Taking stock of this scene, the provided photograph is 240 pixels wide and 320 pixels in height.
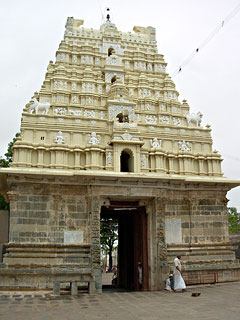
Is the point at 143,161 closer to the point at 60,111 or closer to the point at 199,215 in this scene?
the point at 199,215

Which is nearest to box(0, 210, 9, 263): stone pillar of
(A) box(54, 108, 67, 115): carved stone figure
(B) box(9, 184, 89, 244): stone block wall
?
(B) box(9, 184, 89, 244): stone block wall

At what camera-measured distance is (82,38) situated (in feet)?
75.7

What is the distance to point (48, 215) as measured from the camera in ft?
50.3

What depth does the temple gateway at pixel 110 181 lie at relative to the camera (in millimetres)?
14938

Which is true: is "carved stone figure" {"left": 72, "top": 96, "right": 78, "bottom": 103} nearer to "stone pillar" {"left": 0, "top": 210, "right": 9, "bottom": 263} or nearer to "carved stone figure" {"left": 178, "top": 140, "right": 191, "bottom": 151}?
"carved stone figure" {"left": 178, "top": 140, "right": 191, "bottom": 151}

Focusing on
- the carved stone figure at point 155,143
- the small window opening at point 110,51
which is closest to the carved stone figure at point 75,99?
the carved stone figure at point 155,143

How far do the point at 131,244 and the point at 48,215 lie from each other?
7286 millimetres

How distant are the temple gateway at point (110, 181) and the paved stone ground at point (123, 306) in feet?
5.24

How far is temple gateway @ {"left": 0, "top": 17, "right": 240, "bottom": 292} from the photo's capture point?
1494 centimetres

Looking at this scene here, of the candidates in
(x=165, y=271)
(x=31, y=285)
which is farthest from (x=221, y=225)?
(x=31, y=285)

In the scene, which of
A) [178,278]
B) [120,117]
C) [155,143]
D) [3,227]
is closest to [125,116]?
[120,117]

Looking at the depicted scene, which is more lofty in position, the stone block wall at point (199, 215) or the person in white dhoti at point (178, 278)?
the stone block wall at point (199, 215)

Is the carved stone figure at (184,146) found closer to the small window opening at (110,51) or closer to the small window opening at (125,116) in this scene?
the small window opening at (125,116)

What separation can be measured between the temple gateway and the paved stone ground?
160cm
